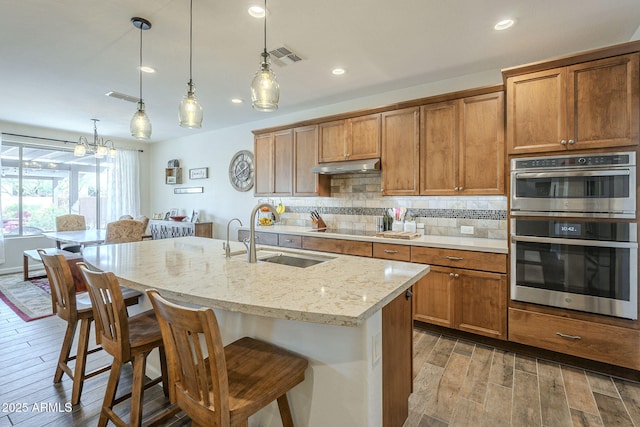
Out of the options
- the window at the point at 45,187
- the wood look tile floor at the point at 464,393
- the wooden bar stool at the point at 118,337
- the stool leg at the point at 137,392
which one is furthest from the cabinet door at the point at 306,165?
the window at the point at 45,187

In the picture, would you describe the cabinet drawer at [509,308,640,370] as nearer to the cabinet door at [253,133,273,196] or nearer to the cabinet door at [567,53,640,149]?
the cabinet door at [567,53,640,149]

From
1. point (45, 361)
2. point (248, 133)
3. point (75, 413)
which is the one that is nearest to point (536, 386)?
point (75, 413)

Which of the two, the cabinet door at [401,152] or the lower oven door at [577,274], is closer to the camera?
the lower oven door at [577,274]

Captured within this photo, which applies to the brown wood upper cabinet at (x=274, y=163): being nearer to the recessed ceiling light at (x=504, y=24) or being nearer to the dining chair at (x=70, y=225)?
the recessed ceiling light at (x=504, y=24)

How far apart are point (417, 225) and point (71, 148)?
273 inches

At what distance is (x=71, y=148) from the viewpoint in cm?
615

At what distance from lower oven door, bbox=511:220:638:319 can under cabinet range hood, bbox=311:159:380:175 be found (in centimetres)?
157

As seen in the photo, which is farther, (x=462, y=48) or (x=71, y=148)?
(x=71, y=148)

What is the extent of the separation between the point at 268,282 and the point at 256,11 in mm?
1940

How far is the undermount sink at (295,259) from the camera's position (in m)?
2.09

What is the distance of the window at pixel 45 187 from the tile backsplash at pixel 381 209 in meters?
4.45

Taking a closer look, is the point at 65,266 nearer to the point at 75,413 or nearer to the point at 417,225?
the point at 75,413

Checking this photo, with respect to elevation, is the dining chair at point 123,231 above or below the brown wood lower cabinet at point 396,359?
above

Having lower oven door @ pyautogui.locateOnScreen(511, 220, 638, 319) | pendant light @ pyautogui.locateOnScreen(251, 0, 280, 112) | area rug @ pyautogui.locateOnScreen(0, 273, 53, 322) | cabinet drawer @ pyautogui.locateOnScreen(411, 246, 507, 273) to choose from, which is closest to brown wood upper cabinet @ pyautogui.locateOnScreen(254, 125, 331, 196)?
cabinet drawer @ pyautogui.locateOnScreen(411, 246, 507, 273)
